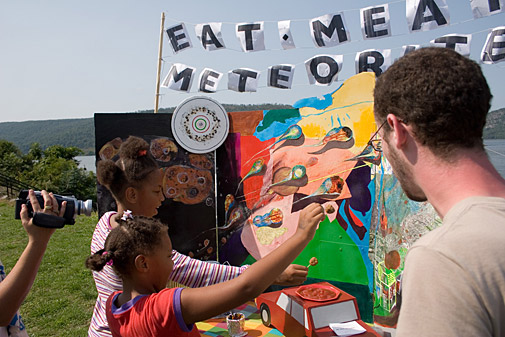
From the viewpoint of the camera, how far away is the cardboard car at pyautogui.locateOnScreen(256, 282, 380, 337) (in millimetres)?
2361

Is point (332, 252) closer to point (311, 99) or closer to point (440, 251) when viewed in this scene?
point (311, 99)

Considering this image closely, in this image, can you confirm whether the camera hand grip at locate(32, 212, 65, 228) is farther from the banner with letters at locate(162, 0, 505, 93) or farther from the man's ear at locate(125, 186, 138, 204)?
the banner with letters at locate(162, 0, 505, 93)

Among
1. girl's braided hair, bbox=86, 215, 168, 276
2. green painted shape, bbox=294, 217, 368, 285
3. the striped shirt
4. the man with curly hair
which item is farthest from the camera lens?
green painted shape, bbox=294, 217, 368, 285

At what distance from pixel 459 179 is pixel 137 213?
63.9 inches

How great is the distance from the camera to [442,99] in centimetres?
88

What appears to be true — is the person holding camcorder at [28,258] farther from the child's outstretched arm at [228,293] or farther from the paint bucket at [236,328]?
the paint bucket at [236,328]

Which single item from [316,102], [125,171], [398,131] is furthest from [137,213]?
[316,102]

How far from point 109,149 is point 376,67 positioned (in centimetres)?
283

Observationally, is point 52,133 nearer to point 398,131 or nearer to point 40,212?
point 40,212

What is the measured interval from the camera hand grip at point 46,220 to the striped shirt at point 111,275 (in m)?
0.40

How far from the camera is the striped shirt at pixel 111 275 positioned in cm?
176

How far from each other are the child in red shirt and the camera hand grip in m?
0.25

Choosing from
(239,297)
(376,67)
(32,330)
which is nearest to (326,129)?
(376,67)

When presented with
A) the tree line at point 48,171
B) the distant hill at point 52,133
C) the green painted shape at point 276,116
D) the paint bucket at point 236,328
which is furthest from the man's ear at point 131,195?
the distant hill at point 52,133
